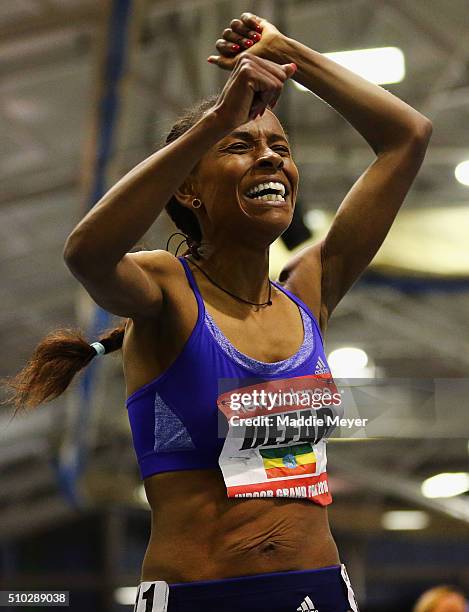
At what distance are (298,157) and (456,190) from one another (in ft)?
6.16

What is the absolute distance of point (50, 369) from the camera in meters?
1.86

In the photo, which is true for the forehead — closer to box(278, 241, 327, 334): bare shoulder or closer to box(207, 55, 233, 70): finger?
box(207, 55, 233, 70): finger

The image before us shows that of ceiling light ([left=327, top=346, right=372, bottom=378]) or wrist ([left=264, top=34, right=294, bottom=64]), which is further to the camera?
ceiling light ([left=327, top=346, right=372, bottom=378])

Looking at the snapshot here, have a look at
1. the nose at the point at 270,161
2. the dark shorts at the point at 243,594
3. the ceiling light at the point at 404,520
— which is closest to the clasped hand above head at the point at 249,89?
the nose at the point at 270,161

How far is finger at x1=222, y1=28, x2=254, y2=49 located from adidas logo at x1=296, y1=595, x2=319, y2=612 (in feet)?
3.16

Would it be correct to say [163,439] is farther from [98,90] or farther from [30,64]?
[30,64]

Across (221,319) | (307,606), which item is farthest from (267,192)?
(307,606)

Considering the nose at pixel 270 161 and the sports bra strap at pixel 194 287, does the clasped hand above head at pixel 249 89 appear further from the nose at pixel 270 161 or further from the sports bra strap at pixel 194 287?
the sports bra strap at pixel 194 287

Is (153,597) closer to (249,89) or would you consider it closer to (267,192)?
(267,192)

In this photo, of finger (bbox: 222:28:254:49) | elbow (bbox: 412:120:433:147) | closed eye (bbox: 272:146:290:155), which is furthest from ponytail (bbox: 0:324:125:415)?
elbow (bbox: 412:120:433:147)

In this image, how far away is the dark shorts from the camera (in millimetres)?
1646

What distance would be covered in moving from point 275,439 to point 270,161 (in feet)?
1.61

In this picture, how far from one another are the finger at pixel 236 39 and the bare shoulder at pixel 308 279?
1.50 feet

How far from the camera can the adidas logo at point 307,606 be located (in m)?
1.68
